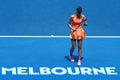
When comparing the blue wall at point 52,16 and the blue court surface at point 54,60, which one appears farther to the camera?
the blue wall at point 52,16

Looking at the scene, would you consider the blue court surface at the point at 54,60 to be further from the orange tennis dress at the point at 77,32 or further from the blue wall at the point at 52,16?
the orange tennis dress at the point at 77,32

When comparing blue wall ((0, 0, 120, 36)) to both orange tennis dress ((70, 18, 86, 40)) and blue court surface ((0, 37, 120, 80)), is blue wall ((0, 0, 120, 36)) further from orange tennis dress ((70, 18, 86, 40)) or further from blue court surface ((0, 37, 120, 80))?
orange tennis dress ((70, 18, 86, 40))

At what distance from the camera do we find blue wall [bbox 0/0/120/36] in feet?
50.0

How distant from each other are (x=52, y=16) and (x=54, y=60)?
3.29 meters

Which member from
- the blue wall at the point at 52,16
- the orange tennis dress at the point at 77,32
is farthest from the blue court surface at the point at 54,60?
the orange tennis dress at the point at 77,32

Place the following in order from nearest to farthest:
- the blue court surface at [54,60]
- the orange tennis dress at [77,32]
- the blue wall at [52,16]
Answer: the blue court surface at [54,60] → the orange tennis dress at [77,32] → the blue wall at [52,16]

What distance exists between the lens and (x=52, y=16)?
15.4 metres

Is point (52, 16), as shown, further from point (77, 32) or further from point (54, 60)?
point (77, 32)

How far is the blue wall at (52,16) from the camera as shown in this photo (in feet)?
50.0

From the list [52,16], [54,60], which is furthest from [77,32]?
[52,16]

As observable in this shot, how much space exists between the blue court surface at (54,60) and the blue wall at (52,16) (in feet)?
1.83

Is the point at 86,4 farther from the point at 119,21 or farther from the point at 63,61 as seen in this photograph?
the point at 63,61

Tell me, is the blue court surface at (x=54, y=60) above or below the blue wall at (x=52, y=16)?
below

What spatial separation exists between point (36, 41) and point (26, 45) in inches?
27.9
